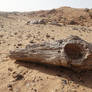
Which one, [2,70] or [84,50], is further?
[2,70]

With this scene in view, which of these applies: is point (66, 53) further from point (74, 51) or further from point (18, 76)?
point (18, 76)

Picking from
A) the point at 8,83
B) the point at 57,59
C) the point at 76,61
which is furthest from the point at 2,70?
the point at 76,61

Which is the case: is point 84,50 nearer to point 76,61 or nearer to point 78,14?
point 76,61

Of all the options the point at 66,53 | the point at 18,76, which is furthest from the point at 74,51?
the point at 18,76

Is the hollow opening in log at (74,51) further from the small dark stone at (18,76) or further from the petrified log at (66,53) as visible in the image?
the small dark stone at (18,76)

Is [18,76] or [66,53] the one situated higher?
[66,53]

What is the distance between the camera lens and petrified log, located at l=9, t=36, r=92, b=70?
135 inches

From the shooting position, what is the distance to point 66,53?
3586 millimetres

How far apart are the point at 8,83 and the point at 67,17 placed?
50.1 ft

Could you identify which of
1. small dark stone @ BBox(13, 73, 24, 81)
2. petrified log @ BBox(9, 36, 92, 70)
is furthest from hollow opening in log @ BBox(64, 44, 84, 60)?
small dark stone @ BBox(13, 73, 24, 81)

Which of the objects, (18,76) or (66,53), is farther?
(18,76)

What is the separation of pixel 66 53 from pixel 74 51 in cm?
24

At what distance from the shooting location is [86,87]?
3.41 meters

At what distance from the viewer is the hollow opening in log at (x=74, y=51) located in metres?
3.53
